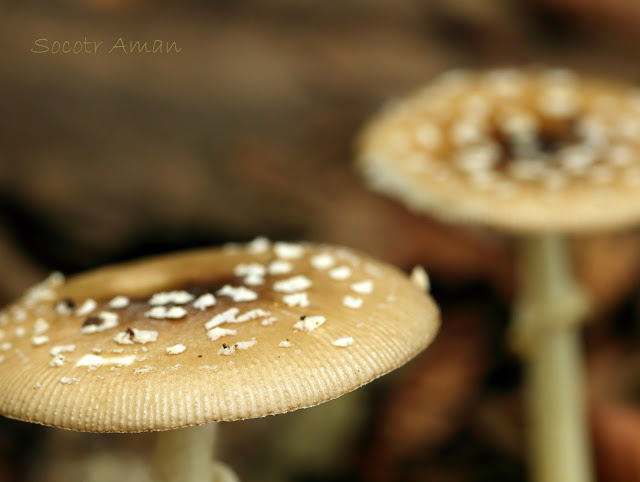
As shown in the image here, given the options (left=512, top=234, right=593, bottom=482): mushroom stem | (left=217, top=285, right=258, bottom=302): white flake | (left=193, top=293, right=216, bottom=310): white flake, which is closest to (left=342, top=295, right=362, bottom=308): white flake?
(left=217, top=285, right=258, bottom=302): white flake

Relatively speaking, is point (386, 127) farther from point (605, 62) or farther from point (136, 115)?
point (605, 62)

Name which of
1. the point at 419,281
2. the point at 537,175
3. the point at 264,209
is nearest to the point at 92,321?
the point at 419,281

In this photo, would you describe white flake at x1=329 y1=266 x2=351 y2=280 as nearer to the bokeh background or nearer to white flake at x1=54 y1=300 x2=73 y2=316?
white flake at x1=54 y1=300 x2=73 y2=316

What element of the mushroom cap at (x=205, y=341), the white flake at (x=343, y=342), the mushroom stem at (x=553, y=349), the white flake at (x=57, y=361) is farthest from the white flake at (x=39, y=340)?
the mushroom stem at (x=553, y=349)

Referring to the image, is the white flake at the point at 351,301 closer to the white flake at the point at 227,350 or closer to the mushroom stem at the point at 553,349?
the white flake at the point at 227,350

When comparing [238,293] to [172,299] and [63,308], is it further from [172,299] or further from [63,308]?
[63,308]

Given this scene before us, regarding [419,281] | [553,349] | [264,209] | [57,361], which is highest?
[57,361]

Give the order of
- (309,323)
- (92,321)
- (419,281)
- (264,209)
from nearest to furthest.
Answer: (309,323) < (92,321) < (419,281) < (264,209)

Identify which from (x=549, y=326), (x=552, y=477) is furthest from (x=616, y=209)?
(x=552, y=477)
